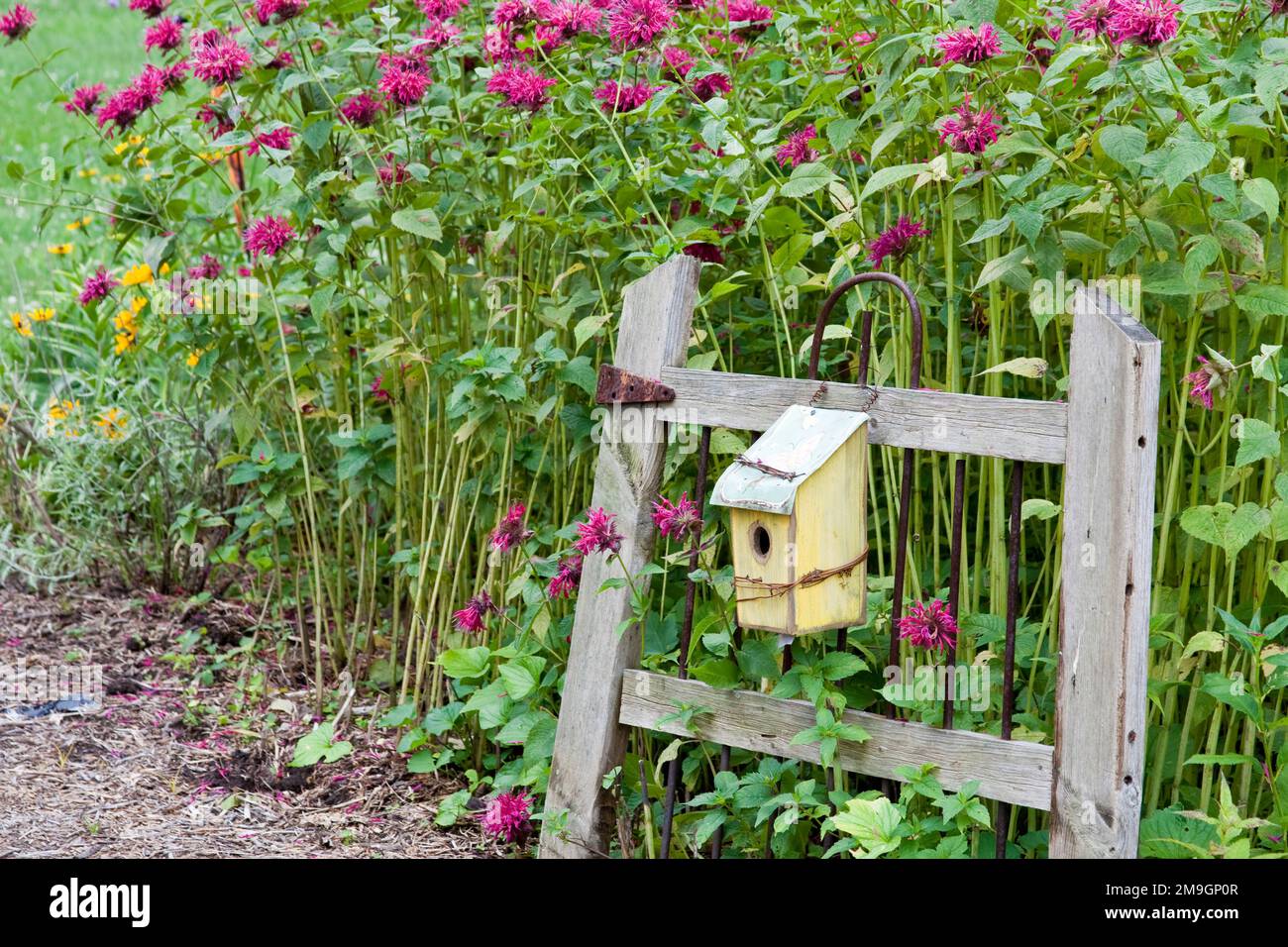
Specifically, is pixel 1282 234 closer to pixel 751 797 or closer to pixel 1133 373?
pixel 1133 373

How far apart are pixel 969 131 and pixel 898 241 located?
0.80 ft

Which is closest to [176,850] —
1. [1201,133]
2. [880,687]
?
[880,687]

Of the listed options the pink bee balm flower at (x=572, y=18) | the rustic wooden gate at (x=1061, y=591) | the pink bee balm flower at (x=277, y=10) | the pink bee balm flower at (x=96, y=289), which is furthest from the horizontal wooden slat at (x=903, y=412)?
the pink bee balm flower at (x=96, y=289)

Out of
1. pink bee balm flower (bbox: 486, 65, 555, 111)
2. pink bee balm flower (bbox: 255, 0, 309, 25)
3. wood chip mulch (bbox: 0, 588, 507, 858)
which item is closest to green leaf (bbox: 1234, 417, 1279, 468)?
pink bee balm flower (bbox: 486, 65, 555, 111)

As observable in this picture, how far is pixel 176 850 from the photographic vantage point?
254 centimetres

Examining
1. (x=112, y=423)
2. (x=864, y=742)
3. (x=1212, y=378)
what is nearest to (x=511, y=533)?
(x=864, y=742)

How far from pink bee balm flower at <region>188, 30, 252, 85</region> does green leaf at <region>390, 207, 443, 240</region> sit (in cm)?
43

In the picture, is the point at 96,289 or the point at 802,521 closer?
the point at 802,521

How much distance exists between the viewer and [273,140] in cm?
268

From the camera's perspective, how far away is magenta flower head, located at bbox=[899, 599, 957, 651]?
1891 mm

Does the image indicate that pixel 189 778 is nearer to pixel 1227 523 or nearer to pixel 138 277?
pixel 138 277

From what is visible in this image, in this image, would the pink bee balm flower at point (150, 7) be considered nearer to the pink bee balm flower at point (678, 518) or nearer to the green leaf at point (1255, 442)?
the pink bee balm flower at point (678, 518)

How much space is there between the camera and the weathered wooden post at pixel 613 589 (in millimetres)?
2273

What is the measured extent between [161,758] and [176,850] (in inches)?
16.9
